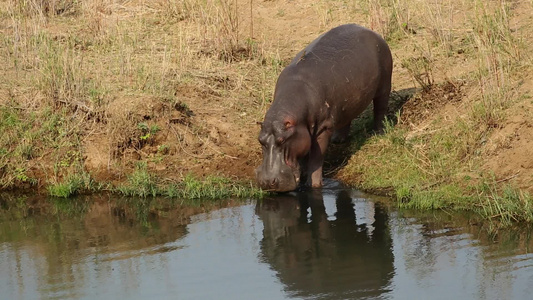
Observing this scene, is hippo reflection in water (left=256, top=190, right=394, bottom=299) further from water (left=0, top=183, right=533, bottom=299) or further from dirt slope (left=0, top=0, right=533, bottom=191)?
dirt slope (left=0, top=0, right=533, bottom=191)

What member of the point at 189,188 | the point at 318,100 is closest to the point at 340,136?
the point at 318,100

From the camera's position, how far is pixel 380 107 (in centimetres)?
916

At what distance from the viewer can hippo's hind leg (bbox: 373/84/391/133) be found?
909 cm

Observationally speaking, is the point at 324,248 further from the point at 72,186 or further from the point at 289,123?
the point at 72,186

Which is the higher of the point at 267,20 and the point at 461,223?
the point at 267,20

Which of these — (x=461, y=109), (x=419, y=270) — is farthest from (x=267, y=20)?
(x=419, y=270)

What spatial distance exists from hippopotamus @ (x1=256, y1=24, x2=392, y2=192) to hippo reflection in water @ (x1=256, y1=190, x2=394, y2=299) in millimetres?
321

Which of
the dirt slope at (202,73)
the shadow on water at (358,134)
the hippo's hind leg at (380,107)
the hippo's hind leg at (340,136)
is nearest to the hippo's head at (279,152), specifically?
the dirt slope at (202,73)

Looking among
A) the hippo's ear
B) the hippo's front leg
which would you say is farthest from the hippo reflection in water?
the hippo's ear

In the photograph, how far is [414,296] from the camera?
17.9 ft

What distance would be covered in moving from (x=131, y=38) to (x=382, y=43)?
12.5ft

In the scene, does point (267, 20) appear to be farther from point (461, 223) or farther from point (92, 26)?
point (461, 223)

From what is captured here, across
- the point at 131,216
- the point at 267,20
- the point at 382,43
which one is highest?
the point at 267,20

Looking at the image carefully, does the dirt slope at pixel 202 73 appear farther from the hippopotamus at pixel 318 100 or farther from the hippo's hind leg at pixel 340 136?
the hippo's hind leg at pixel 340 136
